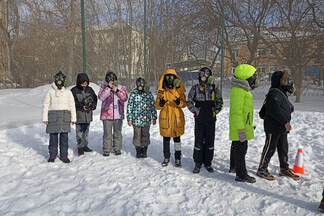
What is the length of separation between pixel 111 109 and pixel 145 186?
191cm

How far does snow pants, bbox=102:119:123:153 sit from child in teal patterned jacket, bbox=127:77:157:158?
1.29 feet

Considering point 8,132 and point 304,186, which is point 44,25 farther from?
point 304,186

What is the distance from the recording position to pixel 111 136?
4941 millimetres

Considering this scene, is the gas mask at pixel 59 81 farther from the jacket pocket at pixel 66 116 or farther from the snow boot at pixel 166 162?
the snow boot at pixel 166 162

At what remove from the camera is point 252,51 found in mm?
19484

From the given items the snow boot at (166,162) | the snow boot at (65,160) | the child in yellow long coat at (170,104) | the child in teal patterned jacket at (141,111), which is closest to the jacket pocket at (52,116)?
the snow boot at (65,160)

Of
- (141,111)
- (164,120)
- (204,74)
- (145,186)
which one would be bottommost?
(145,186)

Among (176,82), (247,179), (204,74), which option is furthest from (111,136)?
(247,179)

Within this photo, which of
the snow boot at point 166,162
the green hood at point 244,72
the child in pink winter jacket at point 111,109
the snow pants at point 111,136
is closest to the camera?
the green hood at point 244,72

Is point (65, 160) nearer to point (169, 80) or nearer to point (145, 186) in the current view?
point (145, 186)

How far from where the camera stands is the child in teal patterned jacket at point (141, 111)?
4629mm

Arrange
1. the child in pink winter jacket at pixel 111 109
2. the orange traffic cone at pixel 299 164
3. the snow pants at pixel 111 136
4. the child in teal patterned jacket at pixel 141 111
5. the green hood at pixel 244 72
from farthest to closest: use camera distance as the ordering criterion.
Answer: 1. the snow pants at pixel 111 136
2. the child in pink winter jacket at pixel 111 109
3. the child in teal patterned jacket at pixel 141 111
4. the orange traffic cone at pixel 299 164
5. the green hood at pixel 244 72

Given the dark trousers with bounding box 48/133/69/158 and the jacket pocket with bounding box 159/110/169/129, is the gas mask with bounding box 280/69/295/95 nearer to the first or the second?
the jacket pocket with bounding box 159/110/169/129

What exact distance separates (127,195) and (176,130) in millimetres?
1428
